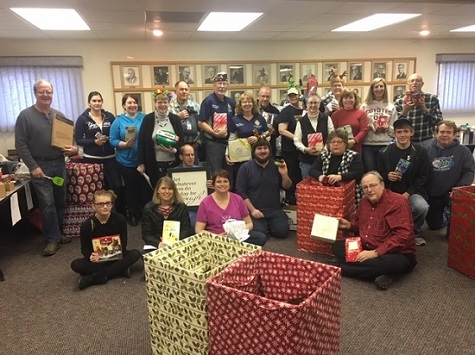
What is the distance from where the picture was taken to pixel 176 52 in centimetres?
603

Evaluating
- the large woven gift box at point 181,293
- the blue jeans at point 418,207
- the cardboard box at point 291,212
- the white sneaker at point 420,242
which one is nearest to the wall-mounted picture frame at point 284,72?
the cardboard box at point 291,212

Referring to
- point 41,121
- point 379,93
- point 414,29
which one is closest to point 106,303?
point 41,121

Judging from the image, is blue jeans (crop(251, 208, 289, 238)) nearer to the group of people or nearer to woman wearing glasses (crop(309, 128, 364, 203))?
the group of people

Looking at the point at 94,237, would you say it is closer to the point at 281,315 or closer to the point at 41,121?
the point at 41,121

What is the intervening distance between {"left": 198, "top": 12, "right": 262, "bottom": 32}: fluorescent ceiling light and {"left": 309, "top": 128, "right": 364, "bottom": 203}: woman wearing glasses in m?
1.79

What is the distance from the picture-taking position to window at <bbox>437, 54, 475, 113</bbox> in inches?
275

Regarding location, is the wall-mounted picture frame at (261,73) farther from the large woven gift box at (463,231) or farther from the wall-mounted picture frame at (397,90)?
the large woven gift box at (463,231)

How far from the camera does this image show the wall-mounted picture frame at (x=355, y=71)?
664cm

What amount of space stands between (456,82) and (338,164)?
5.04 m

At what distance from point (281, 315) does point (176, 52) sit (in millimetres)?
5411

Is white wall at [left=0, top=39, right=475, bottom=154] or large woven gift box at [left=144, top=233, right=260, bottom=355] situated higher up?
white wall at [left=0, top=39, right=475, bottom=154]

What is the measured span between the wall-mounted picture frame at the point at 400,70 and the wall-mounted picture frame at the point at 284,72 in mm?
1874

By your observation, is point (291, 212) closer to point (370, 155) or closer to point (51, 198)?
point (370, 155)

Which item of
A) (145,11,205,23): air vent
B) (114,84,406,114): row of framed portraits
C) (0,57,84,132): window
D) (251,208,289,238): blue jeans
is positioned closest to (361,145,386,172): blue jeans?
(251,208,289,238): blue jeans
